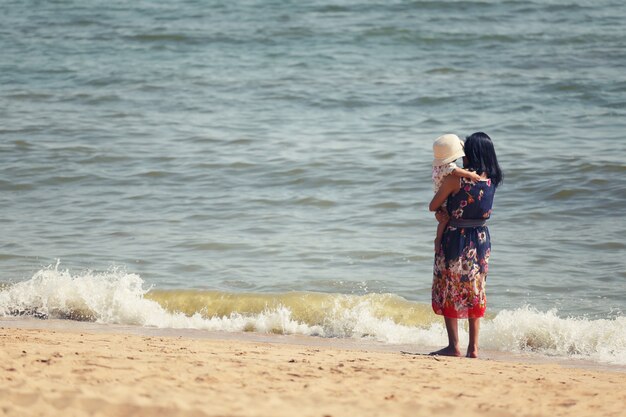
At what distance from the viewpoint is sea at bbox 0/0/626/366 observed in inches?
310

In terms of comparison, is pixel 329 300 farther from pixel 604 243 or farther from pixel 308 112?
pixel 308 112

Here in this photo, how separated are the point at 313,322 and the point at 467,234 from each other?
2079 millimetres

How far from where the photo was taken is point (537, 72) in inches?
641

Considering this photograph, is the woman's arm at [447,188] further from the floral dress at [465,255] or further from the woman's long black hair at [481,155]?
the woman's long black hair at [481,155]

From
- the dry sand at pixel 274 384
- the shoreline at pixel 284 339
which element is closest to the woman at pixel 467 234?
the dry sand at pixel 274 384

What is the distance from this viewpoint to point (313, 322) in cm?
762

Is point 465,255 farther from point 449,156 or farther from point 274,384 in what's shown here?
point 274,384

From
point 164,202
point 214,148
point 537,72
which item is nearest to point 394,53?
point 537,72

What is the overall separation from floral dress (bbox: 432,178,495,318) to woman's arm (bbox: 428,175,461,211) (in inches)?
1.5

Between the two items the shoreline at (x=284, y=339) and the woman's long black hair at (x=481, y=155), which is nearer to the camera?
the woman's long black hair at (x=481, y=155)

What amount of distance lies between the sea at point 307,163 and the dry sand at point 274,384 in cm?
153

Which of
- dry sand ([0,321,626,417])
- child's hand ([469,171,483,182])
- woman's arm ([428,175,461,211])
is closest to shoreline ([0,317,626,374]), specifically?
dry sand ([0,321,626,417])

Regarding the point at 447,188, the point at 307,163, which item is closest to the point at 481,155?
the point at 447,188

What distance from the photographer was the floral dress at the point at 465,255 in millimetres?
5879
